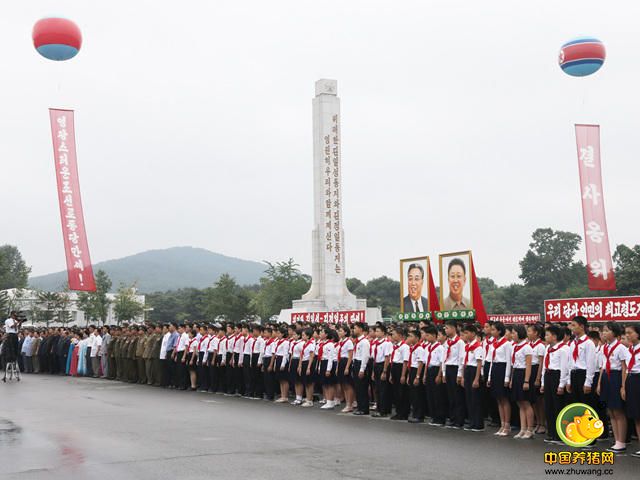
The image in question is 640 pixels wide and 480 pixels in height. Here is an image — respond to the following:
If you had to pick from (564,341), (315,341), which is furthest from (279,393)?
(564,341)

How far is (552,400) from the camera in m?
10.3

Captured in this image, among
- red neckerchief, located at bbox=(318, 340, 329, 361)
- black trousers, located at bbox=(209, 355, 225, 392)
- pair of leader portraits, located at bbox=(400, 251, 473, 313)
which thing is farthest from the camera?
pair of leader portraits, located at bbox=(400, 251, 473, 313)

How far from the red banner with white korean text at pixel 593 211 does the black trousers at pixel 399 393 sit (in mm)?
6686

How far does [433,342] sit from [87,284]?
36.6ft

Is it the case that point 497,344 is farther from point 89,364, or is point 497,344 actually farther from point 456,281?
point 89,364

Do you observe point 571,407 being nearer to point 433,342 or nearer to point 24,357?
point 433,342

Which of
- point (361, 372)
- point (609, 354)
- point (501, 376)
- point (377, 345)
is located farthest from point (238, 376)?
point (609, 354)

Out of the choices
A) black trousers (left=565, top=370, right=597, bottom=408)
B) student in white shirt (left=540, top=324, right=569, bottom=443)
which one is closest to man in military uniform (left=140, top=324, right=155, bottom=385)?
student in white shirt (left=540, top=324, right=569, bottom=443)

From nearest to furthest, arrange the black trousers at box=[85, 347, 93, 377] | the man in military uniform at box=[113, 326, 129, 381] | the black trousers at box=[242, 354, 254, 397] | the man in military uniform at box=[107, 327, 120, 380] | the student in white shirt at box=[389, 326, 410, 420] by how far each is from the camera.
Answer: the student in white shirt at box=[389, 326, 410, 420], the black trousers at box=[242, 354, 254, 397], the man in military uniform at box=[113, 326, 129, 381], the man in military uniform at box=[107, 327, 120, 380], the black trousers at box=[85, 347, 93, 377]

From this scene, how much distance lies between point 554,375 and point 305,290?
152 ft

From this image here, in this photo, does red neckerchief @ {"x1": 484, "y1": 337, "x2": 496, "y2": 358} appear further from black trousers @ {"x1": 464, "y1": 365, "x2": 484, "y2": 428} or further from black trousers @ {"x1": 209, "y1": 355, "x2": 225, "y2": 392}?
black trousers @ {"x1": 209, "y1": 355, "x2": 225, "y2": 392}

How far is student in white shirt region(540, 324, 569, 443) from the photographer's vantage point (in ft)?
33.0

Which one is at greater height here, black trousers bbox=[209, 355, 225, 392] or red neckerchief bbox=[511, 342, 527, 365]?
red neckerchief bbox=[511, 342, 527, 365]

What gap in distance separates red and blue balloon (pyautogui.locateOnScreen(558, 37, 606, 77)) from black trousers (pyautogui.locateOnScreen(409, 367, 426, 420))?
418 inches
